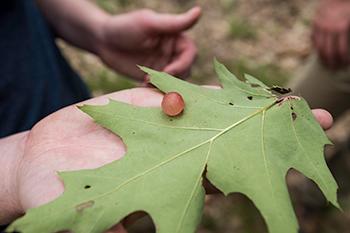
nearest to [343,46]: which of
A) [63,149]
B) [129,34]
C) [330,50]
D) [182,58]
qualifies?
[330,50]

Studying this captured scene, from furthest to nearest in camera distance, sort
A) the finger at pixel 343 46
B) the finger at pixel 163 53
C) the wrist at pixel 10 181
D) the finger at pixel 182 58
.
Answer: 1. the finger at pixel 343 46
2. the finger at pixel 163 53
3. the finger at pixel 182 58
4. the wrist at pixel 10 181

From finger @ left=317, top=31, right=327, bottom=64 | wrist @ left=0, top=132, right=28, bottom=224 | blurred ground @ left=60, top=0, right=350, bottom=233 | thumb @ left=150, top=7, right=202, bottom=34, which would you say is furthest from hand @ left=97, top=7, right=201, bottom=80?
blurred ground @ left=60, top=0, right=350, bottom=233

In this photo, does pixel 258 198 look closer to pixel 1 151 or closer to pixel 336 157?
pixel 1 151

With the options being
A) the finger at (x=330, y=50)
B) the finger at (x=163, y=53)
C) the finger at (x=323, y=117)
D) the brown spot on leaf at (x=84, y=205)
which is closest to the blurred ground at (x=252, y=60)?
the finger at (x=330, y=50)

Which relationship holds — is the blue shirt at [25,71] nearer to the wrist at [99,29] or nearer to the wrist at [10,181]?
the wrist at [99,29]

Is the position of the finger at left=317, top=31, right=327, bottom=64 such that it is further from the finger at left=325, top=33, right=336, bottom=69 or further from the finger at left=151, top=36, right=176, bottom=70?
the finger at left=151, top=36, right=176, bottom=70

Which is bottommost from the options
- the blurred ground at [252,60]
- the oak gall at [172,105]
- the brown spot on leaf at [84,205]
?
the blurred ground at [252,60]

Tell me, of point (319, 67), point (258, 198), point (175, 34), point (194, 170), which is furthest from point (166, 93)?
point (319, 67)
